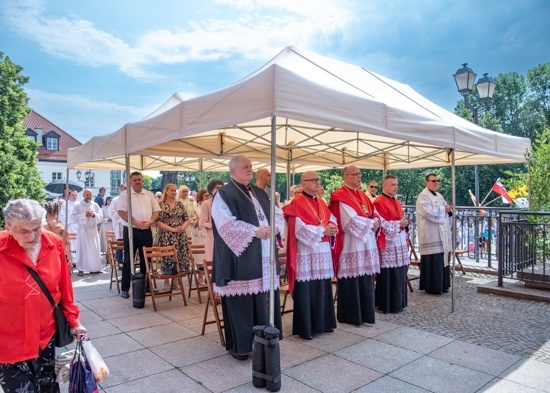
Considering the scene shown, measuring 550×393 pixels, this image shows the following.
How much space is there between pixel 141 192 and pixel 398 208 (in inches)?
161

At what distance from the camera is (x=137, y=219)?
6766mm


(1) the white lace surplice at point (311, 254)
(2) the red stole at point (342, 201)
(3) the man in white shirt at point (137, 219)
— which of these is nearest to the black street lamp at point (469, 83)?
(2) the red stole at point (342, 201)

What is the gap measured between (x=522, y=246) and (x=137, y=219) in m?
6.34

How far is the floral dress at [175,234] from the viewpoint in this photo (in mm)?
6875

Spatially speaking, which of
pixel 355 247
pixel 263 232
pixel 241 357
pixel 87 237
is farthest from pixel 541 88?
pixel 241 357

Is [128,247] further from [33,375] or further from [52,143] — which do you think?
[52,143]

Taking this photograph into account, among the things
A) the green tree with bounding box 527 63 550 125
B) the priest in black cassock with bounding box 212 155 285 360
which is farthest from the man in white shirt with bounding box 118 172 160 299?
the green tree with bounding box 527 63 550 125

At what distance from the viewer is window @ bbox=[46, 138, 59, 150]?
43250 millimetres

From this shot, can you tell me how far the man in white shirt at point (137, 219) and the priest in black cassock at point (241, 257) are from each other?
10.1 ft

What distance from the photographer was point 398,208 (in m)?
6.04

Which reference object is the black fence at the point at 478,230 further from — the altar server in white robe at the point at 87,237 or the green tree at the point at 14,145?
the green tree at the point at 14,145

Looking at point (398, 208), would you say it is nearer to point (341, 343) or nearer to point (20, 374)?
point (341, 343)

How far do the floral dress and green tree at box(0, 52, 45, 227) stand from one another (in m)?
15.9

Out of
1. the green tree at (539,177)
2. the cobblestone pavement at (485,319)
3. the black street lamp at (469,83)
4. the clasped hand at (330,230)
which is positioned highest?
the black street lamp at (469,83)
